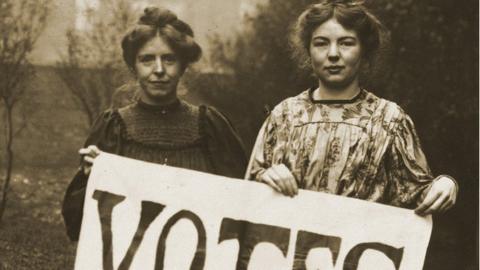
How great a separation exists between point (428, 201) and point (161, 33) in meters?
0.95

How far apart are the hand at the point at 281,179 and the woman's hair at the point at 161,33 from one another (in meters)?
0.56

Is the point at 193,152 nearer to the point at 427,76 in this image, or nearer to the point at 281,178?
the point at 281,178

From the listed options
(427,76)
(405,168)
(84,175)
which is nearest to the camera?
(405,168)

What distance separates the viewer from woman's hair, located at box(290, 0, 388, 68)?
1.80m

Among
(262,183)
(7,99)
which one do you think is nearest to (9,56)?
(7,99)

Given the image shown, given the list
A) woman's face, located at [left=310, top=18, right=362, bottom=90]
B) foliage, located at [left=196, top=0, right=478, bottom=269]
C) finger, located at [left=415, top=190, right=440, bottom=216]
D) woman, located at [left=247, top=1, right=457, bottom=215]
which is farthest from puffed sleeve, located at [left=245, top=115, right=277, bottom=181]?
foliage, located at [left=196, top=0, right=478, bottom=269]

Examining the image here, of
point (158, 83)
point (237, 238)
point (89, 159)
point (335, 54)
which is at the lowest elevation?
point (237, 238)

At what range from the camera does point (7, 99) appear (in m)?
2.49

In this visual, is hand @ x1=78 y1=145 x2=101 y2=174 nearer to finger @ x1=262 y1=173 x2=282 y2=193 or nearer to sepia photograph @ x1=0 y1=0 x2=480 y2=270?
sepia photograph @ x1=0 y1=0 x2=480 y2=270

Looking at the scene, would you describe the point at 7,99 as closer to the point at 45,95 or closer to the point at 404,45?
the point at 45,95

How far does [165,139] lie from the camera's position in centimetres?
204

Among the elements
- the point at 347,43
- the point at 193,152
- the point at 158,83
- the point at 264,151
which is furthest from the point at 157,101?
the point at 347,43

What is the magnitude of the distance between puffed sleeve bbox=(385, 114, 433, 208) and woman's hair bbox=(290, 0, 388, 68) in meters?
0.25

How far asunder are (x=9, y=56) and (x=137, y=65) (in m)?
0.69
